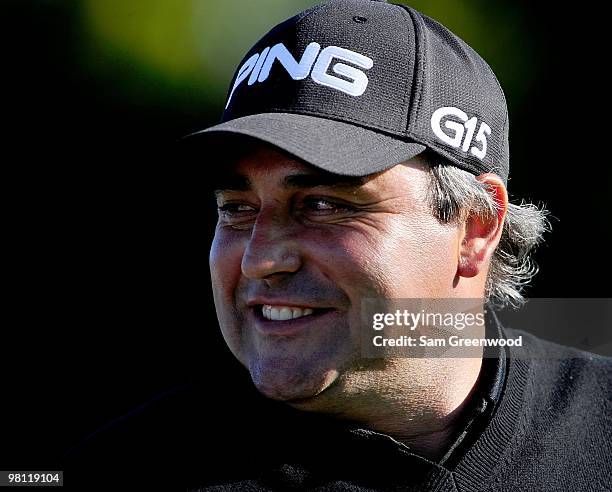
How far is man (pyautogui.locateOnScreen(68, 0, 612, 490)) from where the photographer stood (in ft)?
5.89

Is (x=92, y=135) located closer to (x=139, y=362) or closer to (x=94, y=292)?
(x=94, y=292)

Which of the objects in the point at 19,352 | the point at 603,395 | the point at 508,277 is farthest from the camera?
the point at 19,352

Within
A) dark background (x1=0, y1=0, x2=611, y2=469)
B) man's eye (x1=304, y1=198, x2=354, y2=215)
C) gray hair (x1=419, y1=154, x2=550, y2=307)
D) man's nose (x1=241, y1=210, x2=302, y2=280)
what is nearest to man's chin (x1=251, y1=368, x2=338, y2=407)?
man's nose (x1=241, y1=210, x2=302, y2=280)

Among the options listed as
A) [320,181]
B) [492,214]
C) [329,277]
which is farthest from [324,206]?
[492,214]

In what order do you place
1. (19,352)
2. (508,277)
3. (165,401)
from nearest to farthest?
(165,401)
(508,277)
(19,352)

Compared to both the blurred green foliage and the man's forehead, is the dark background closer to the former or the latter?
the blurred green foliage

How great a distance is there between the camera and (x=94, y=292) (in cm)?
352

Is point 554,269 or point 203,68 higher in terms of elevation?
point 203,68

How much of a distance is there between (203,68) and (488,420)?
7.05 feet

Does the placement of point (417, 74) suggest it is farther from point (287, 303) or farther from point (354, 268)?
point (287, 303)

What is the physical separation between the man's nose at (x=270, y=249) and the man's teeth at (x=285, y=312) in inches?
3.2

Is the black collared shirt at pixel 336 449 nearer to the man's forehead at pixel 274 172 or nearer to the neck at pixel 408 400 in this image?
the neck at pixel 408 400

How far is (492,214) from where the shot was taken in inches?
81.1

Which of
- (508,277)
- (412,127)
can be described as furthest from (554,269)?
(412,127)
